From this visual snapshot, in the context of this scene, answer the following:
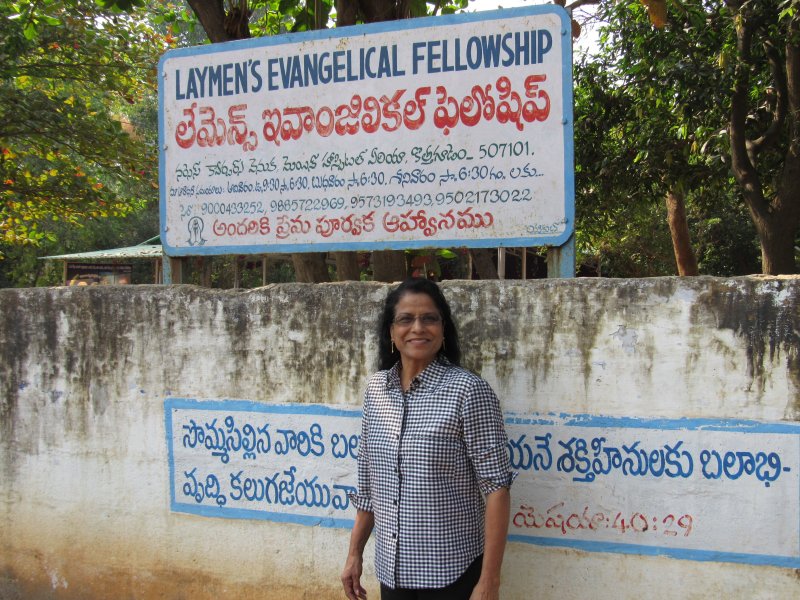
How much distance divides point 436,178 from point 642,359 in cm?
106

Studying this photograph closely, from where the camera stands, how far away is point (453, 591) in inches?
86.7

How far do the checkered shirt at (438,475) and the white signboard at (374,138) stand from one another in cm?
94

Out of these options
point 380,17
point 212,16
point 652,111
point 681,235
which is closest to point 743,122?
point 652,111

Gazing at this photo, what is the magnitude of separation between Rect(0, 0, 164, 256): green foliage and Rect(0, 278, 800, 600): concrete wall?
6037 mm

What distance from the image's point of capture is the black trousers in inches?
86.6

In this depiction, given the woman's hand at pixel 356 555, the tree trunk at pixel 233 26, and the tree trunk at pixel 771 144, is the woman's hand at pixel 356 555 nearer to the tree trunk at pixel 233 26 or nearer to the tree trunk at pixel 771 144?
the tree trunk at pixel 233 26

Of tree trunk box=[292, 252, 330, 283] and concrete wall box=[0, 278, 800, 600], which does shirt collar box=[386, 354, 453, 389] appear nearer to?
concrete wall box=[0, 278, 800, 600]

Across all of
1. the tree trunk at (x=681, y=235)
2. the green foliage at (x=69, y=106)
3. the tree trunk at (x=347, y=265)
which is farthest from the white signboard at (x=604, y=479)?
the tree trunk at (x=681, y=235)

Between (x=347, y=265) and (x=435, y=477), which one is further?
(x=347, y=265)

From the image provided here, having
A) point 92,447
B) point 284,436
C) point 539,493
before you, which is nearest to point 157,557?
point 92,447

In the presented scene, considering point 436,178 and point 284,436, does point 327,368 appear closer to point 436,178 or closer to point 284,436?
point 284,436

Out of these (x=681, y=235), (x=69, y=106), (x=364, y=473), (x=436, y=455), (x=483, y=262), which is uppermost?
(x=69, y=106)

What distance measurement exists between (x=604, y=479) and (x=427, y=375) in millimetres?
888

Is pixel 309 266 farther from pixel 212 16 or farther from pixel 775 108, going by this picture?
pixel 775 108
